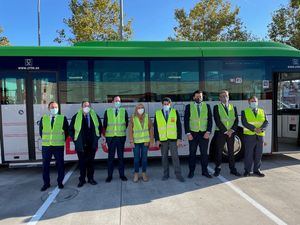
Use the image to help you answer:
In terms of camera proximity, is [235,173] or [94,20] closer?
[235,173]

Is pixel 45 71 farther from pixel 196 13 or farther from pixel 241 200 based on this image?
pixel 196 13

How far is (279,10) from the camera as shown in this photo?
2092 centimetres

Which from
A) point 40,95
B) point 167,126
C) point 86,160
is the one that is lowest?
point 86,160

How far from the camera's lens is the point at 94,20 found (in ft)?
62.5

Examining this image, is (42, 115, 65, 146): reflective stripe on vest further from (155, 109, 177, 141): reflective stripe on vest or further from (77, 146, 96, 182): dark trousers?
(155, 109, 177, 141): reflective stripe on vest

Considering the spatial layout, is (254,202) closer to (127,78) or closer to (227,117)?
(227,117)

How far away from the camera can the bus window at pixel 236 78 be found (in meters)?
8.54

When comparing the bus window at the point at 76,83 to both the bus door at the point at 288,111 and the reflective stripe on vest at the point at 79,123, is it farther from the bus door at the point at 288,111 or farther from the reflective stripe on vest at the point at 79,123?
the bus door at the point at 288,111

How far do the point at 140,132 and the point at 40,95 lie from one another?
2848 millimetres

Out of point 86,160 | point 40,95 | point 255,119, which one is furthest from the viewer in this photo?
point 40,95

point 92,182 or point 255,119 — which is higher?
point 255,119

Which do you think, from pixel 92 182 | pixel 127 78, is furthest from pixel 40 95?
pixel 92 182

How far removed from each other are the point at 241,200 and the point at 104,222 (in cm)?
258

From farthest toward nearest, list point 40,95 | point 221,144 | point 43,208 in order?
1. point 40,95
2. point 221,144
3. point 43,208
